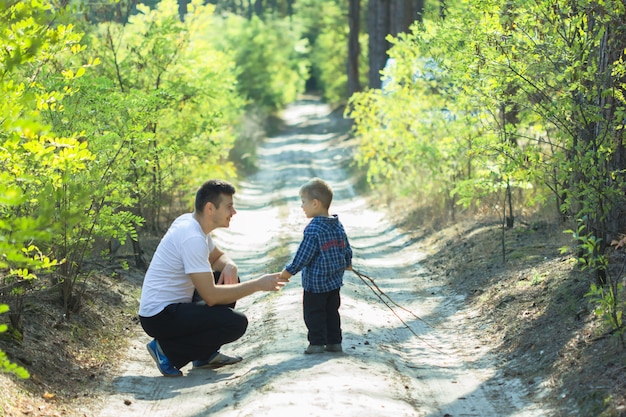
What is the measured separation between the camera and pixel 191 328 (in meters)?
7.34

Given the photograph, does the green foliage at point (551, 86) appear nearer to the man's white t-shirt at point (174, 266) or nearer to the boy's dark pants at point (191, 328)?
the boy's dark pants at point (191, 328)

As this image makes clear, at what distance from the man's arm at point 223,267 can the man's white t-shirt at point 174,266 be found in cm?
31

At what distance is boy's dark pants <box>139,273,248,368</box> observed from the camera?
24.1ft

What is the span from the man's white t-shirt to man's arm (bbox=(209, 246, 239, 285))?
306mm

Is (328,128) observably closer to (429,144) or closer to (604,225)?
(429,144)

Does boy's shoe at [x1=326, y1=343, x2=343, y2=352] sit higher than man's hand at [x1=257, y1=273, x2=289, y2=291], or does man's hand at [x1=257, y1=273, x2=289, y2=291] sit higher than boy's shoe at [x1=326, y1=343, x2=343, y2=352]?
man's hand at [x1=257, y1=273, x2=289, y2=291]

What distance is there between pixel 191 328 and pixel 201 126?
767 centimetres

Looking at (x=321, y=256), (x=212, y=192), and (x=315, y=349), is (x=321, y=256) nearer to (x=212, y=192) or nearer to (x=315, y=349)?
(x=315, y=349)

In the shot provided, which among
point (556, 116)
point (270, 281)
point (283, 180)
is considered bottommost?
point (283, 180)

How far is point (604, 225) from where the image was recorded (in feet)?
27.4

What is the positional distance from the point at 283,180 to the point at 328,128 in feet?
64.7

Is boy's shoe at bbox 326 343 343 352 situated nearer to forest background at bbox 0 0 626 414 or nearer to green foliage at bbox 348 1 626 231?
forest background at bbox 0 0 626 414

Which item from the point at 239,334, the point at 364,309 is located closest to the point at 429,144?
the point at 364,309

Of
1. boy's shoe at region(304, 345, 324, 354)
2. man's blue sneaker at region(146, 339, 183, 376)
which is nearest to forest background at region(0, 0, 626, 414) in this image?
man's blue sneaker at region(146, 339, 183, 376)
